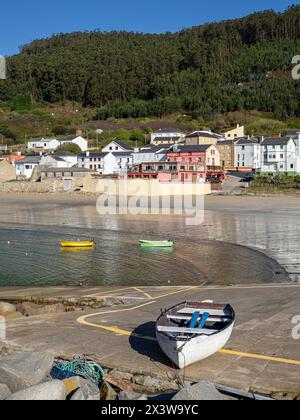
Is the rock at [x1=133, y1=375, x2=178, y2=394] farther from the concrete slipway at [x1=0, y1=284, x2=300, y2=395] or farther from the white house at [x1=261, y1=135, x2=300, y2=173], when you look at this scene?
the white house at [x1=261, y1=135, x2=300, y2=173]

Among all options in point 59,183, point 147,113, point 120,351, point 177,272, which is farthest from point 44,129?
point 120,351

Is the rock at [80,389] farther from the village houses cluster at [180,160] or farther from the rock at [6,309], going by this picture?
the village houses cluster at [180,160]

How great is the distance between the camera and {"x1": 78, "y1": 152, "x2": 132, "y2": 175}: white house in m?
80.4

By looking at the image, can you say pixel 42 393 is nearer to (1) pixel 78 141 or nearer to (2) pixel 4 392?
(2) pixel 4 392

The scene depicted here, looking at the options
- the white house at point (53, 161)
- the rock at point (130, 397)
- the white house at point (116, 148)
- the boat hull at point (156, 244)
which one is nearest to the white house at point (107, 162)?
the white house at point (116, 148)

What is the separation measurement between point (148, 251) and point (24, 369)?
64.4 ft

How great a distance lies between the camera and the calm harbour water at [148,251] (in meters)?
21.0

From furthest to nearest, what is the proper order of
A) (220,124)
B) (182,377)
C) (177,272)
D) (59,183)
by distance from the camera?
(220,124), (59,183), (177,272), (182,377)

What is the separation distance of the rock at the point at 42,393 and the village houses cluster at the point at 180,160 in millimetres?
62204

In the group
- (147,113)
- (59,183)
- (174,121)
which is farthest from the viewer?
(147,113)

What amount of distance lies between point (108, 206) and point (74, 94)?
4408 inches

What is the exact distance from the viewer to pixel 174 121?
116 metres

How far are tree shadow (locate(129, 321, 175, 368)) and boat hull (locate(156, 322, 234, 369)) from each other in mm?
379
